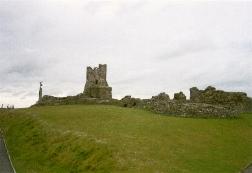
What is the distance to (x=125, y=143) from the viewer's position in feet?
111

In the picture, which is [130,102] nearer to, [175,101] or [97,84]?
[175,101]

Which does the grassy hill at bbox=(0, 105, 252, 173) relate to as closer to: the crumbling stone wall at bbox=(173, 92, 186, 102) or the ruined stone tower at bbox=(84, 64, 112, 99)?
the crumbling stone wall at bbox=(173, 92, 186, 102)

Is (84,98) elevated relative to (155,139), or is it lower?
elevated

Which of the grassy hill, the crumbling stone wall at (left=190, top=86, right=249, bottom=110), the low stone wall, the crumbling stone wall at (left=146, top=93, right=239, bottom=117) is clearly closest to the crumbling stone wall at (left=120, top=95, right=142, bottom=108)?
the low stone wall

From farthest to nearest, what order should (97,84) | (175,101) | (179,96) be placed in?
(97,84) → (179,96) → (175,101)

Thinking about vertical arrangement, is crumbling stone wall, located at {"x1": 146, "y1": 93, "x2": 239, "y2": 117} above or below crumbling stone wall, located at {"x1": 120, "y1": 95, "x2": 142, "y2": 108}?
below

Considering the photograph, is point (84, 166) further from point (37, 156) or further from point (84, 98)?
point (84, 98)

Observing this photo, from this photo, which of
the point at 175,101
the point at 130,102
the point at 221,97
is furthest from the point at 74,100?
the point at 221,97

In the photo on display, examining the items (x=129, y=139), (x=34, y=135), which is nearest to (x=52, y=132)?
(x=34, y=135)

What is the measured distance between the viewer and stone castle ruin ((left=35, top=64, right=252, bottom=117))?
5253 cm

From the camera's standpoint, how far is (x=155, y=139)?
36.2 m

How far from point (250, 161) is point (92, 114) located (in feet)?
65.2

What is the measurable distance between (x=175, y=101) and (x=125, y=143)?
959 inches

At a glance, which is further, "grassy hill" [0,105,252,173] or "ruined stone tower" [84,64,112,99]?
"ruined stone tower" [84,64,112,99]
